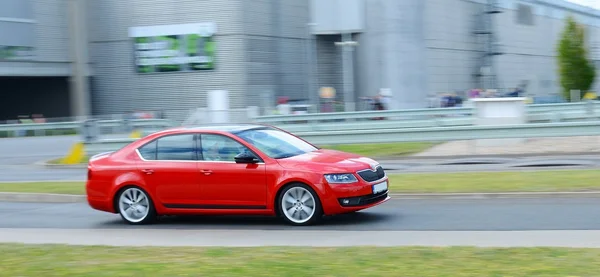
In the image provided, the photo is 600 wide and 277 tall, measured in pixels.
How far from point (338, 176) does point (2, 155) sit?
1011 inches

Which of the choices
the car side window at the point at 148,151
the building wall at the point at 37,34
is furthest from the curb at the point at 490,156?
the building wall at the point at 37,34

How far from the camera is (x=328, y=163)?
11586mm

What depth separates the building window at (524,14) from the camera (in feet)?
254

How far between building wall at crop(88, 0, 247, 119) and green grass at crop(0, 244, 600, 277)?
4177 cm

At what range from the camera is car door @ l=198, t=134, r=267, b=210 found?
11.9 m

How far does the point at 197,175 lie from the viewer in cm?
1224

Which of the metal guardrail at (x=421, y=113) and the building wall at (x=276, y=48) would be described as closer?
the metal guardrail at (x=421, y=113)

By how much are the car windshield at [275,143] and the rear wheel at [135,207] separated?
1.68 meters

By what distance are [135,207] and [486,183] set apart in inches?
227

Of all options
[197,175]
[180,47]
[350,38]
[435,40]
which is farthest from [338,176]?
[435,40]

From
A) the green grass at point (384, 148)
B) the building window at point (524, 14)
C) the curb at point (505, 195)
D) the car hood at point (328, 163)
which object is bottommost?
the green grass at point (384, 148)

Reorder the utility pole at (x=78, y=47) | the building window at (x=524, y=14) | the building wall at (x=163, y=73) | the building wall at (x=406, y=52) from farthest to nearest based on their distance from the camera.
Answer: the building window at (x=524, y=14)
the building wall at (x=163, y=73)
the utility pole at (x=78, y=47)
the building wall at (x=406, y=52)

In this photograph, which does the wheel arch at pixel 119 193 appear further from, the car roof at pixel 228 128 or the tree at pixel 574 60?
the tree at pixel 574 60

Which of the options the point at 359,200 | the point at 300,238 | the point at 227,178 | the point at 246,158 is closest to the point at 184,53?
the point at 227,178
